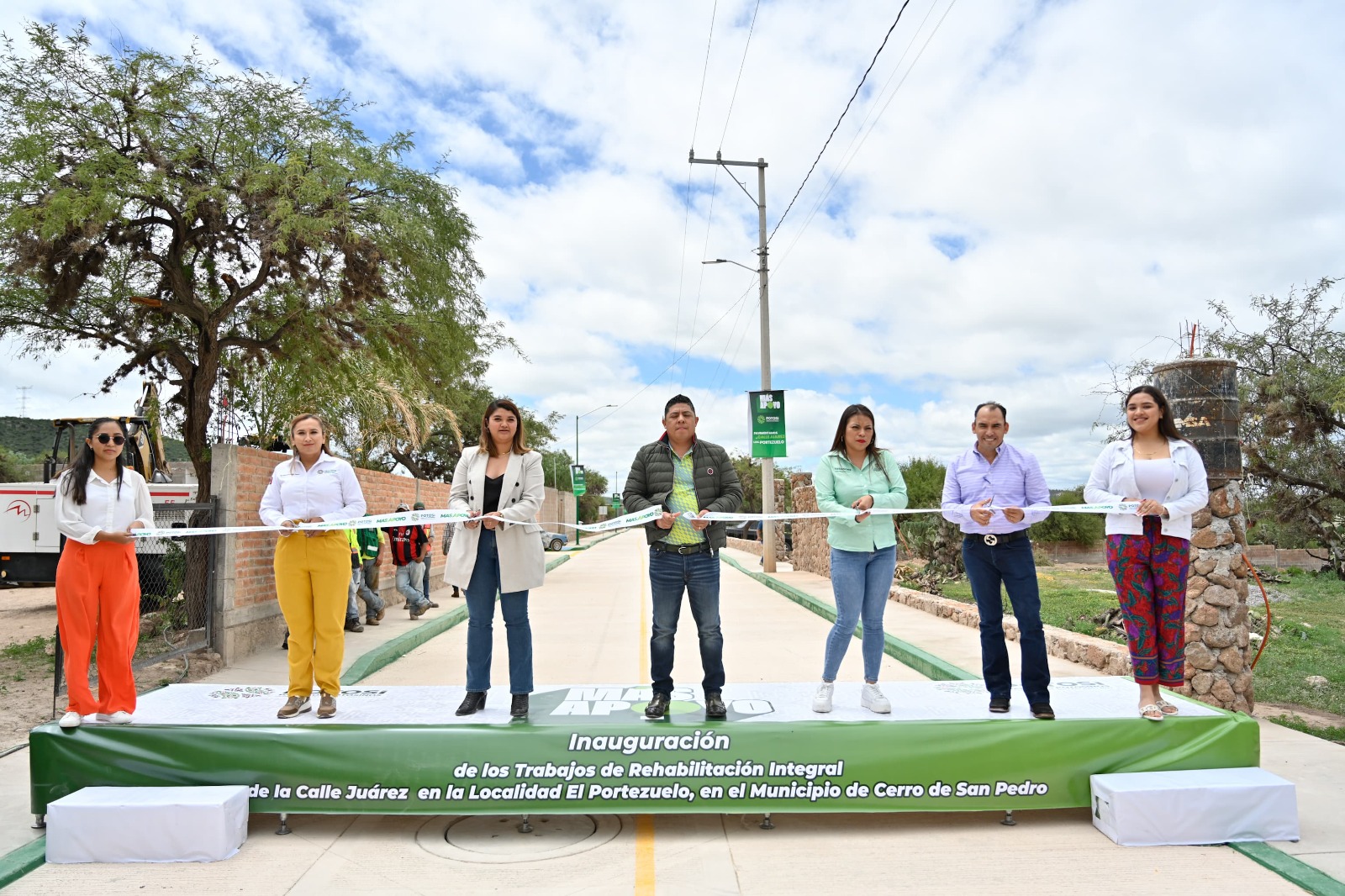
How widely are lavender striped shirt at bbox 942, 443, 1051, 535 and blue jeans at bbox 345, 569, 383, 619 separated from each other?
8461 millimetres

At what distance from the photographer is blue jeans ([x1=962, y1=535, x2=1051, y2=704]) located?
4789mm

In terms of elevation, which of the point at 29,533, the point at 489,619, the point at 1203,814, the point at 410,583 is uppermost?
the point at 29,533

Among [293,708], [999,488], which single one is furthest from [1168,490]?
[293,708]

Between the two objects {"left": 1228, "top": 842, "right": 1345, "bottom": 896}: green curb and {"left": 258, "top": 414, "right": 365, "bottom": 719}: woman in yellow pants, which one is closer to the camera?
{"left": 1228, "top": 842, "right": 1345, "bottom": 896}: green curb

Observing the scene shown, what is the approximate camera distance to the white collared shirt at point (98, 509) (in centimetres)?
464

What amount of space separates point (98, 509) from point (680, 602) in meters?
3.16

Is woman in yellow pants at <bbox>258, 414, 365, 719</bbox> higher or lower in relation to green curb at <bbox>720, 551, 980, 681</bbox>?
higher

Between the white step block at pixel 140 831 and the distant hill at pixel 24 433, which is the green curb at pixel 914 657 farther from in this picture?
the distant hill at pixel 24 433

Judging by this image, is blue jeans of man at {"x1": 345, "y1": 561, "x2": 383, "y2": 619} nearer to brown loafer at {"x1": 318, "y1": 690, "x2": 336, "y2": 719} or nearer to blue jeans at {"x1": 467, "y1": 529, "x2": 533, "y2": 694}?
brown loafer at {"x1": 318, "y1": 690, "x2": 336, "y2": 719}

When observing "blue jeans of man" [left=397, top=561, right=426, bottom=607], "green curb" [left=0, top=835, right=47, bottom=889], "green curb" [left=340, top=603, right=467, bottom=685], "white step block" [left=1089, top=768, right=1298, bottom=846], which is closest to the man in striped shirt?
"white step block" [left=1089, top=768, right=1298, bottom=846]

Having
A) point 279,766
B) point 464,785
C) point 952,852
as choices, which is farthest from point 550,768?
point 952,852

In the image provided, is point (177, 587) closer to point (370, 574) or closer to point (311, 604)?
point (370, 574)

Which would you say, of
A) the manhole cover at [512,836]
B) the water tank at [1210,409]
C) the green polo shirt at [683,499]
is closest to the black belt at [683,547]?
the green polo shirt at [683,499]

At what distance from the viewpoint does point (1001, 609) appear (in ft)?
15.9
